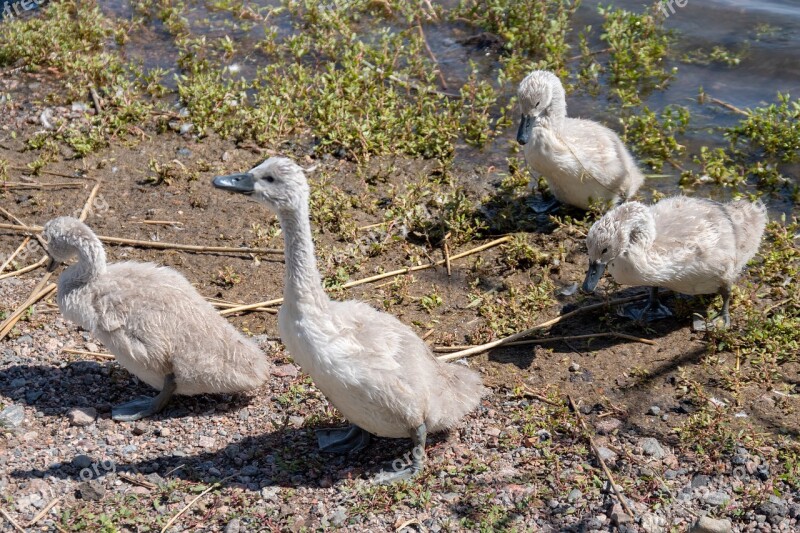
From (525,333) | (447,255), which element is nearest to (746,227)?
(525,333)

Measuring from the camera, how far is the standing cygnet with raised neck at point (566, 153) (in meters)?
7.48

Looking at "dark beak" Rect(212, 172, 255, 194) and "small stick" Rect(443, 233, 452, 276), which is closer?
"dark beak" Rect(212, 172, 255, 194)

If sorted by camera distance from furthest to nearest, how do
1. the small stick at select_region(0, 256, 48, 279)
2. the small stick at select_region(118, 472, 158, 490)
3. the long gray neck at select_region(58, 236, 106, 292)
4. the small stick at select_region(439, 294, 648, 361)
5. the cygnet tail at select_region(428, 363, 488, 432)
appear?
the small stick at select_region(0, 256, 48, 279) → the small stick at select_region(439, 294, 648, 361) → the long gray neck at select_region(58, 236, 106, 292) → the cygnet tail at select_region(428, 363, 488, 432) → the small stick at select_region(118, 472, 158, 490)

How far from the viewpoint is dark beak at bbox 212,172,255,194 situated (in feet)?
16.0

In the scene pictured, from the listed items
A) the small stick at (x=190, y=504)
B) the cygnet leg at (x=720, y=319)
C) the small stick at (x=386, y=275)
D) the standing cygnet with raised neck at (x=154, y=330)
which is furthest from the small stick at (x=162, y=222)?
the cygnet leg at (x=720, y=319)

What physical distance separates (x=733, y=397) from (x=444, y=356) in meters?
1.87

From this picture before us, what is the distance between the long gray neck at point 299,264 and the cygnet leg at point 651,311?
2683 millimetres

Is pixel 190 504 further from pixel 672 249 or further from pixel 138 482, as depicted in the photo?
pixel 672 249

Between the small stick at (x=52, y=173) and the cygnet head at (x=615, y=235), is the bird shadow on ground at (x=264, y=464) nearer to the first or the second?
the cygnet head at (x=615, y=235)

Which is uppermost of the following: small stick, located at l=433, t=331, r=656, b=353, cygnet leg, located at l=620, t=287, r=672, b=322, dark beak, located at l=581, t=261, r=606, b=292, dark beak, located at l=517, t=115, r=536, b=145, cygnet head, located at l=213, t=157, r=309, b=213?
cygnet head, located at l=213, t=157, r=309, b=213

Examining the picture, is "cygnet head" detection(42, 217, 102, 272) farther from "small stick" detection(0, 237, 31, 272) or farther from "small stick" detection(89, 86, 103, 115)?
"small stick" detection(89, 86, 103, 115)

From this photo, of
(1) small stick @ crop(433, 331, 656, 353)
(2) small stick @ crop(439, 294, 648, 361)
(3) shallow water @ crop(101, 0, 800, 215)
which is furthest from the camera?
(3) shallow water @ crop(101, 0, 800, 215)

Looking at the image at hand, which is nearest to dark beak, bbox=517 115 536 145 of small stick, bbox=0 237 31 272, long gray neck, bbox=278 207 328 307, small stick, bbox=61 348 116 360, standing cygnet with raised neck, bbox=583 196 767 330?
standing cygnet with raised neck, bbox=583 196 767 330

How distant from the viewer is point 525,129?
25.0 ft
